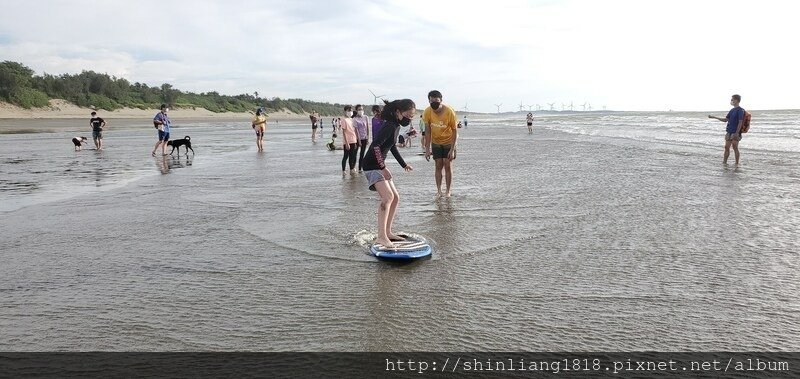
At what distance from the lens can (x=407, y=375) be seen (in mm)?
3121

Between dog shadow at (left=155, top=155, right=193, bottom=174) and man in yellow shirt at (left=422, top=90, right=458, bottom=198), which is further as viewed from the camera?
dog shadow at (left=155, top=155, right=193, bottom=174)

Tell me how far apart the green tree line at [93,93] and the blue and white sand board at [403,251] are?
193 feet

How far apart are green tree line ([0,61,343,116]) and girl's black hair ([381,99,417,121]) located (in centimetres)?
5842

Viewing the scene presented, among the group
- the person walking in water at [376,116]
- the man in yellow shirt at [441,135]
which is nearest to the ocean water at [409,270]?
the man in yellow shirt at [441,135]

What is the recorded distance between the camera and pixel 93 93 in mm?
64250

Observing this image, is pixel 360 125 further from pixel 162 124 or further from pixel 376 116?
pixel 162 124

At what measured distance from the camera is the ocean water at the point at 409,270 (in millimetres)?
3674

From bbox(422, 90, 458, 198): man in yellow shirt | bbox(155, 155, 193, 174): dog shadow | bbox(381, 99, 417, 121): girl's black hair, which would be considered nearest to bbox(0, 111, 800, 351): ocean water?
bbox(422, 90, 458, 198): man in yellow shirt

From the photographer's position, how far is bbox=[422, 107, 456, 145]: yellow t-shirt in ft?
30.6

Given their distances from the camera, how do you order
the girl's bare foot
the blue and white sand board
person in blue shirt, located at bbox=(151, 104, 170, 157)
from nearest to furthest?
the blue and white sand board → the girl's bare foot → person in blue shirt, located at bbox=(151, 104, 170, 157)

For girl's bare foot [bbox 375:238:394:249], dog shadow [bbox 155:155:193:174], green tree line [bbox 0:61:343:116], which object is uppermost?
green tree line [bbox 0:61:343:116]

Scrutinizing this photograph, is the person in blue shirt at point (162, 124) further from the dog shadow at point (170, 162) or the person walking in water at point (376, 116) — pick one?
the person walking in water at point (376, 116)

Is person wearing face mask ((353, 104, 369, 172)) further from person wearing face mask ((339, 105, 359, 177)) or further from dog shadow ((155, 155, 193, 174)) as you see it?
dog shadow ((155, 155, 193, 174))

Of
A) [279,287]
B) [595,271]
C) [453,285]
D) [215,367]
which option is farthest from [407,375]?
[595,271]
